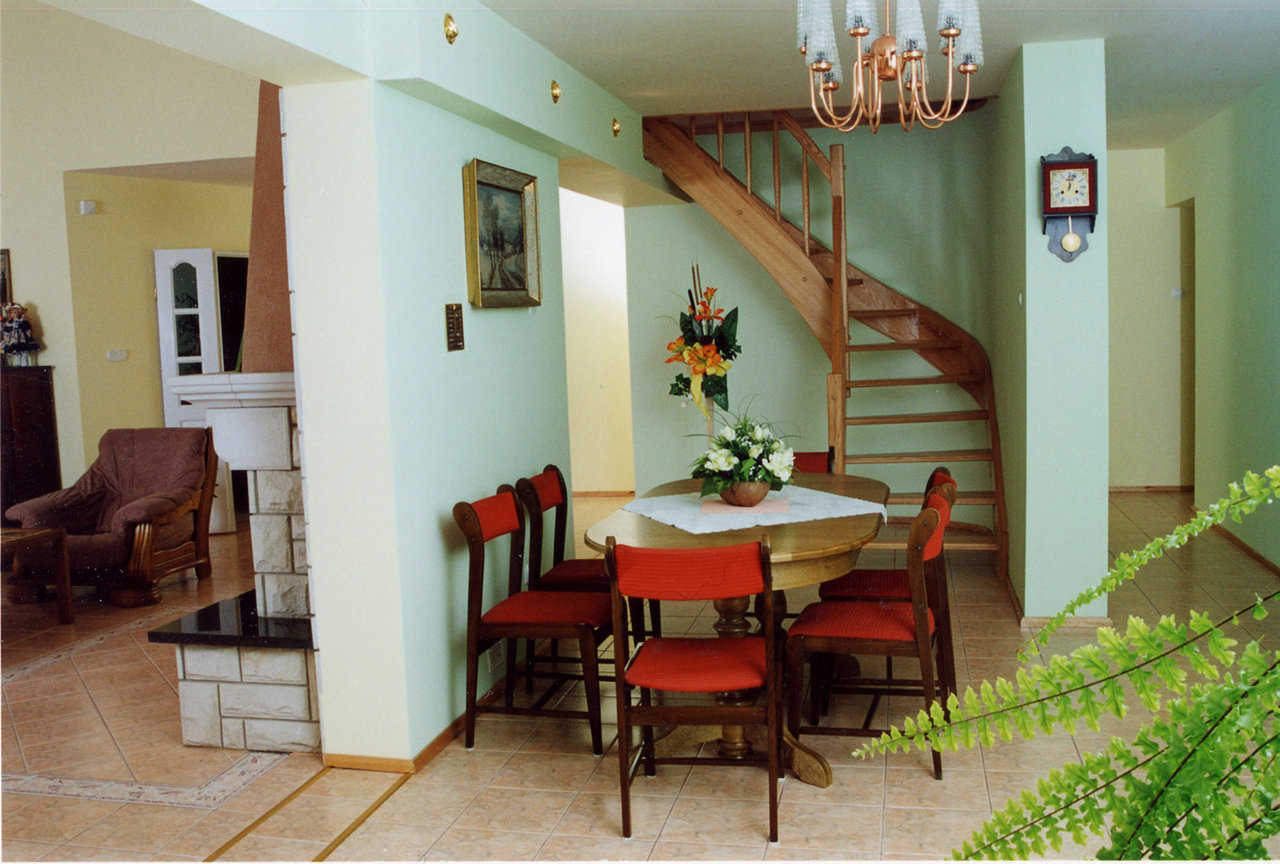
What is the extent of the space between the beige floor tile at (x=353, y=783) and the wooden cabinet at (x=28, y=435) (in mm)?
5076

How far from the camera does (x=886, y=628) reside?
3596mm

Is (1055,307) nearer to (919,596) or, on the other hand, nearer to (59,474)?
(919,596)

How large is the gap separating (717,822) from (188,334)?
6.81m

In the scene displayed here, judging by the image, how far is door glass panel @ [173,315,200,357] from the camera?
8602 millimetres

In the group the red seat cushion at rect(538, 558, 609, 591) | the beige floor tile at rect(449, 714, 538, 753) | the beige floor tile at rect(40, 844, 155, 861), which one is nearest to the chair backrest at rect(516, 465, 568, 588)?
the red seat cushion at rect(538, 558, 609, 591)

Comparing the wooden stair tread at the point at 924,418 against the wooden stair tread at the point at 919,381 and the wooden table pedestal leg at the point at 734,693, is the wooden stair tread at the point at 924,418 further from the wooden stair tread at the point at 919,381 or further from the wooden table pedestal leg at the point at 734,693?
the wooden table pedestal leg at the point at 734,693

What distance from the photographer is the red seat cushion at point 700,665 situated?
→ 3.17 meters

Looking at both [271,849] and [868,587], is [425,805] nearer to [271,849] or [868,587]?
[271,849]

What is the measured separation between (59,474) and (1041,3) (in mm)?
7229

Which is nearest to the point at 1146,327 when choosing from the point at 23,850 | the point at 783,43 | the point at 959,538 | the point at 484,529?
the point at 959,538

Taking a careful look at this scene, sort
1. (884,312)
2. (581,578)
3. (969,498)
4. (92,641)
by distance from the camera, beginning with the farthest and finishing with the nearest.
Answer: (884,312)
(969,498)
(92,641)
(581,578)

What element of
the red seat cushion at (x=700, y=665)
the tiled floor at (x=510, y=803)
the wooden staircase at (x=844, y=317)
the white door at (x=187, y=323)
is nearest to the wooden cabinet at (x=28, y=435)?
the white door at (x=187, y=323)

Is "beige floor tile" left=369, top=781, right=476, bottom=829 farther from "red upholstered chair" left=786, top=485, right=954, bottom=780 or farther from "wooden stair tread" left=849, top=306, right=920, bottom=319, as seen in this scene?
"wooden stair tread" left=849, top=306, right=920, bottom=319

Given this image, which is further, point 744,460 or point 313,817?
point 744,460
